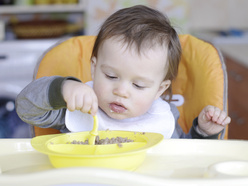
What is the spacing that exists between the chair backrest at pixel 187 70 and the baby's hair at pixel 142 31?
0.55ft

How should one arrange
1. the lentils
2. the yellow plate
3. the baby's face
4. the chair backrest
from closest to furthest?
the yellow plate → the lentils → the baby's face → the chair backrest

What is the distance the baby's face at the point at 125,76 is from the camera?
943 millimetres

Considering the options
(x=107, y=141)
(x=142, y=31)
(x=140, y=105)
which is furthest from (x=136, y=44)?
(x=107, y=141)

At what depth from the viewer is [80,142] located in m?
0.85

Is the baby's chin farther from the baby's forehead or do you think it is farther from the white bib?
the baby's forehead

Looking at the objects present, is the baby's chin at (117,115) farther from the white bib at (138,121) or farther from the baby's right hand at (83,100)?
the baby's right hand at (83,100)

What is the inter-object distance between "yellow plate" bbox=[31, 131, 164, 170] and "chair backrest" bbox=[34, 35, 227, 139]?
0.38 meters

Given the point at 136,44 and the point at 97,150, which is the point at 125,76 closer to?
the point at 136,44

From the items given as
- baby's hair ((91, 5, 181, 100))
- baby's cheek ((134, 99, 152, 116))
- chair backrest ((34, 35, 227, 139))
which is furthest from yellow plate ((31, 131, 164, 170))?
chair backrest ((34, 35, 227, 139))

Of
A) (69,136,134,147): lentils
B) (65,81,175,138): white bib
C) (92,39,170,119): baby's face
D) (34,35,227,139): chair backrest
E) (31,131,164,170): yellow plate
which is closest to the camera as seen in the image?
(31,131,164,170): yellow plate

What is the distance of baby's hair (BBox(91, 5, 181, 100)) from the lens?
97 cm

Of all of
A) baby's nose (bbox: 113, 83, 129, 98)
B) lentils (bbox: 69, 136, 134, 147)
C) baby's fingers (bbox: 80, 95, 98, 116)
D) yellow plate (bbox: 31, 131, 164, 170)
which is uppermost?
baby's fingers (bbox: 80, 95, 98, 116)

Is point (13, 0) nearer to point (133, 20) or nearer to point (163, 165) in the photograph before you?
point (133, 20)

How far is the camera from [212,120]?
1.08m
